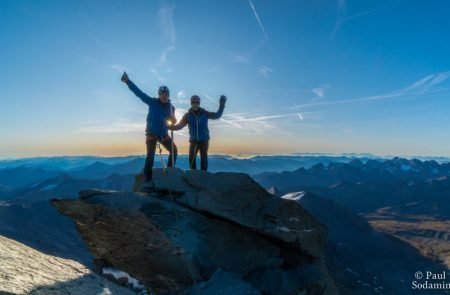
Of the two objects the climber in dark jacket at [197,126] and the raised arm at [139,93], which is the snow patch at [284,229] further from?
the raised arm at [139,93]

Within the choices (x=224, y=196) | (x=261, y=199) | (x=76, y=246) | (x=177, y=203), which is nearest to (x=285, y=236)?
(x=261, y=199)

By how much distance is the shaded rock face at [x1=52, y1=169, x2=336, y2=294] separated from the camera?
41.2 ft

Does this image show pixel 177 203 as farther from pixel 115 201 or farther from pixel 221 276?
pixel 221 276

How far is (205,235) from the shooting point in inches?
533

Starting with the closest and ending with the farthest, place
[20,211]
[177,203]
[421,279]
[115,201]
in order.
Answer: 1. [115,201]
2. [177,203]
3. [421,279]
4. [20,211]

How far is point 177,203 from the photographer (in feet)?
46.8

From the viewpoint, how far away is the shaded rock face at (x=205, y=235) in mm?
12547

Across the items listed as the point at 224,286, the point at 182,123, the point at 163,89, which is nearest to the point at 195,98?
the point at 182,123

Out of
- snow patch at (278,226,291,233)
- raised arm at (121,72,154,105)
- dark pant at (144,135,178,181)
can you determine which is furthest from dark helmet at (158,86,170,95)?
snow patch at (278,226,291,233)

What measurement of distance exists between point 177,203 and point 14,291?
8036mm

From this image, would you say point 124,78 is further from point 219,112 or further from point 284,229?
point 284,229

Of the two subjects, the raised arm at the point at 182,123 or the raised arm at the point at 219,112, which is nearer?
the raised arm at the point at 182,123

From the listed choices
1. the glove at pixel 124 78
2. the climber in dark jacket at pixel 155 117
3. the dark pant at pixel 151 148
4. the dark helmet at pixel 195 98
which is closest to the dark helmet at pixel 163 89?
the climber in dark jacket at pixel 155 117

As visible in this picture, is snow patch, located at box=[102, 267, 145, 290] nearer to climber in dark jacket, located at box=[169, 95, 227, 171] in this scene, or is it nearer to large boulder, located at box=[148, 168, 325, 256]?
large boulder, located at box=[148, 168, 325, 256]
